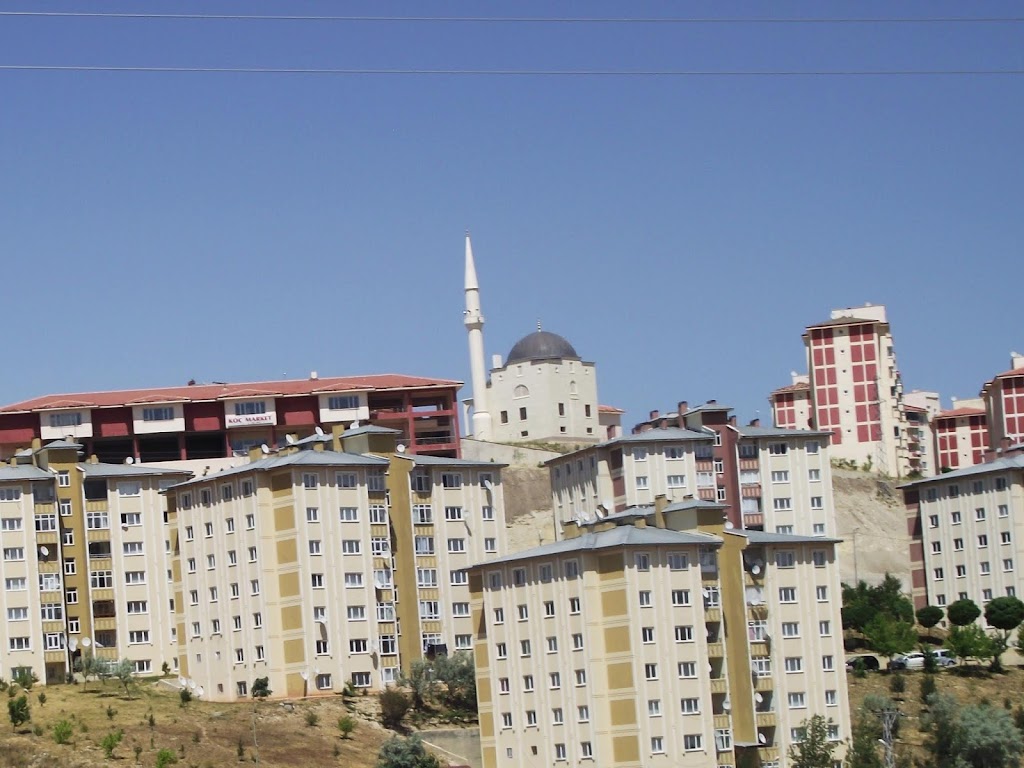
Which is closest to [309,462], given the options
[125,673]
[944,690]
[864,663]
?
[125,673]

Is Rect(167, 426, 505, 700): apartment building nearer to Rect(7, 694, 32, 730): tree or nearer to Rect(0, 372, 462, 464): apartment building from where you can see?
Rect(7, 694, 32, 730): tree

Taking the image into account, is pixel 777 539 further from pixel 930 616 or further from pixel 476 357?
pixel 476 357

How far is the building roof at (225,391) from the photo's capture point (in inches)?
5438

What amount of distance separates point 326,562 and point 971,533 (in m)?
41.4

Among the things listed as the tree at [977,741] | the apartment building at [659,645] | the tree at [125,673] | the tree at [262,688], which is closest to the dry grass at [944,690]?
the tree at [977,741]

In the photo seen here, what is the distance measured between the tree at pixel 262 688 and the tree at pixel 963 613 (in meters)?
39.7

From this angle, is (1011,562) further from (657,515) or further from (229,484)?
(229,484)

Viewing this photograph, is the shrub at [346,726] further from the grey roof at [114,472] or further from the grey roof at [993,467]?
the grey roof at [993,467]

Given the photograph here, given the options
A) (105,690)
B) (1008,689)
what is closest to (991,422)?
(1008,689)

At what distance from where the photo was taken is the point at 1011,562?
401ft

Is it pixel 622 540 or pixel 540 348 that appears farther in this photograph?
pixel 540 348

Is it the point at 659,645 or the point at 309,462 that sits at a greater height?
the point at 309,462

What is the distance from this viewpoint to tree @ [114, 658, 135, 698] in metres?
98.5

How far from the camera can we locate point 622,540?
89062mm
